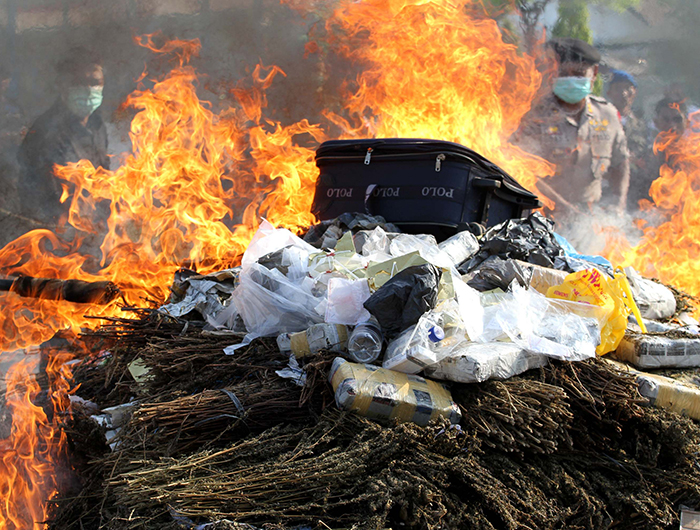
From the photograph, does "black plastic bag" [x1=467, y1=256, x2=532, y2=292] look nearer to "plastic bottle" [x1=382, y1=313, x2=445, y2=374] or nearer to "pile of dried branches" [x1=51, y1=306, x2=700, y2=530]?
"pile of dried branches" [x1=51, y1=306, x2=700, y2=530]

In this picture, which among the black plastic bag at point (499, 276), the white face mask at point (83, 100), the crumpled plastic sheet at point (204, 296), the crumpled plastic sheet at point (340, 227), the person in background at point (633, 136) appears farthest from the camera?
the person in background at point (633, 136)

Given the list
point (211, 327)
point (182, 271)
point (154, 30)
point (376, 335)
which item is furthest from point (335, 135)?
point (376, 335)

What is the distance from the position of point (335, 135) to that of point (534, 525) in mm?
6729

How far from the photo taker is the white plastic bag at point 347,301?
8.75 feet

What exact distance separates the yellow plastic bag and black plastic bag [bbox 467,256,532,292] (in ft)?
0.59

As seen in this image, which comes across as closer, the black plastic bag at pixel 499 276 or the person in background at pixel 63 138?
the black plastic bag at pixel 499 276

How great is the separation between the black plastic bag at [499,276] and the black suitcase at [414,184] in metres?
1.16

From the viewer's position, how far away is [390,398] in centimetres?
216

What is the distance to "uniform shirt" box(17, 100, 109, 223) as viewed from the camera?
6281mm

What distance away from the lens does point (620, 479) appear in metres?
2.27

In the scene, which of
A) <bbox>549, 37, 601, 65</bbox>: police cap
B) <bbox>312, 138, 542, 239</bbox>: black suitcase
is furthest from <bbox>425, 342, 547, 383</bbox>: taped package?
<bbox>549, 37, 601, 65</bbox>: police cap

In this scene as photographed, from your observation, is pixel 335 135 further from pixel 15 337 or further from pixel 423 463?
pixel 423 463

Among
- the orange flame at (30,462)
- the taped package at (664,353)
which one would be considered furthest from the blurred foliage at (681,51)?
the orange flame at (30,462)

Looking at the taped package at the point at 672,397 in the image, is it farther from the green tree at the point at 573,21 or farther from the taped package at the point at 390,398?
the green tree at the point at 573,21
